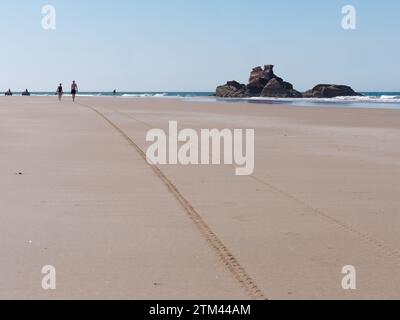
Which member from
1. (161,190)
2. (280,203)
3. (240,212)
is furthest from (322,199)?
(161,190)

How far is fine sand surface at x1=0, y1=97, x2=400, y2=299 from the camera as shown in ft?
13.7

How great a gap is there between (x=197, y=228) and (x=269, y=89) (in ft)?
307

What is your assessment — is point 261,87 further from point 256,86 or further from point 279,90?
point 279,90

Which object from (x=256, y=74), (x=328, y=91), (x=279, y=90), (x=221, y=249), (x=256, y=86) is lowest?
(x=221, y=249)

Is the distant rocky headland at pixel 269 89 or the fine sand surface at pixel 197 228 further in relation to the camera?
the distant rocky headland at pixel 269 89

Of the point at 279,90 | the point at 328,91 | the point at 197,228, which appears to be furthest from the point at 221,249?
the point at 279,90

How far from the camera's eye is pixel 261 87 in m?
102

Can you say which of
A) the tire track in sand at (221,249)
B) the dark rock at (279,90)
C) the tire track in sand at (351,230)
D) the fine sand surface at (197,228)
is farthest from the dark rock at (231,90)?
the tire track in sand at (351,230)

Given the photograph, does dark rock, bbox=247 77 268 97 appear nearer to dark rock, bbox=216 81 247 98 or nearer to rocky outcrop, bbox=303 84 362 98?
dark rock, bbox=216 81 247 98

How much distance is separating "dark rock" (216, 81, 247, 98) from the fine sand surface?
90.1 m

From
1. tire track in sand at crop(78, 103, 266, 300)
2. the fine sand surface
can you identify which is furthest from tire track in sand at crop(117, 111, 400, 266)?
tire track in sand at crop(78, 103, 266, 300)

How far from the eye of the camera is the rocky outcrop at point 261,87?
319 ft

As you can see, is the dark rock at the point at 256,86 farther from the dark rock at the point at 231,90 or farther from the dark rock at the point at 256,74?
the dark rock at the point at 231,90

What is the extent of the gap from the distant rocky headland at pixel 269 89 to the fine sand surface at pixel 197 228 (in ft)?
285
